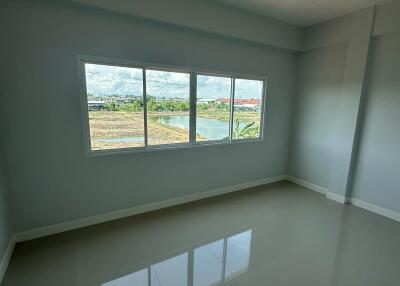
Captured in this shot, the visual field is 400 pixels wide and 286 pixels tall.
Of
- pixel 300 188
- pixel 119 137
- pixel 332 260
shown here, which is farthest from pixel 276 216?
pixel 119 137

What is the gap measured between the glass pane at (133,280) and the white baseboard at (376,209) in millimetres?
3359

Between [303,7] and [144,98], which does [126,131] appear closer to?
[144,98]

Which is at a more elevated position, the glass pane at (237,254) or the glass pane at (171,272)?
the glass pane at (237,254)

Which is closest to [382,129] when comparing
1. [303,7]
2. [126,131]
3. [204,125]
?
[303,7]

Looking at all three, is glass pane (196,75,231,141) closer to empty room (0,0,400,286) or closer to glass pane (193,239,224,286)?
empty room (0,0,400,286)

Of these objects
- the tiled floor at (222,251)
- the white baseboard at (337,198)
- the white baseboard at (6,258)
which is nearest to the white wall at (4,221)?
the white baseboard at (6,258)

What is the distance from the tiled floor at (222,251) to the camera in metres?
1.86

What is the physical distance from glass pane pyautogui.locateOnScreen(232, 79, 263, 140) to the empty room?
0.03 metres

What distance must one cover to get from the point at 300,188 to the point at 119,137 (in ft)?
11.3

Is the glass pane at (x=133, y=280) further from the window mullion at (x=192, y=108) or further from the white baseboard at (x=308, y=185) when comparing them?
the white baseboard at (x=308, y=185)

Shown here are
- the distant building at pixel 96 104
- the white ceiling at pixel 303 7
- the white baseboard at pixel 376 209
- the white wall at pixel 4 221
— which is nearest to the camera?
the white wall at pixel 4 221

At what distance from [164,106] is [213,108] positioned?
33.8 inches

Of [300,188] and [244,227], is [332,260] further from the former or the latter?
[300,188]

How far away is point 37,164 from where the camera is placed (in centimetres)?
230
